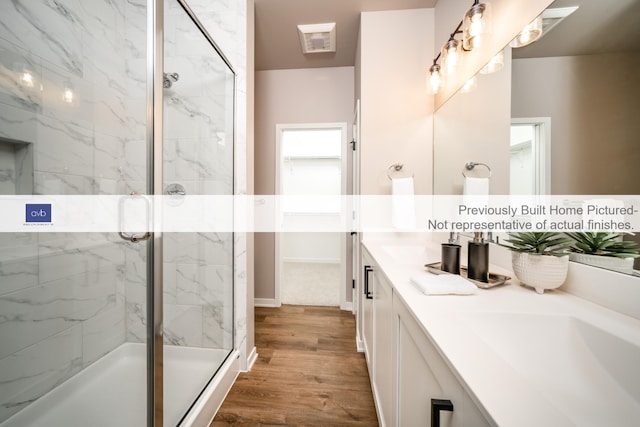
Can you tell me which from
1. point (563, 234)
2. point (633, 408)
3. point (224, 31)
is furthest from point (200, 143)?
point (633, 408)

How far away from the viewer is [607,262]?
73 centimetres

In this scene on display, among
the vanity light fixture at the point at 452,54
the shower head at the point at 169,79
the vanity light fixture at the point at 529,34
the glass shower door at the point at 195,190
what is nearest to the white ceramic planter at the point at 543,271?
the vanity light fixture at the point at 529,34

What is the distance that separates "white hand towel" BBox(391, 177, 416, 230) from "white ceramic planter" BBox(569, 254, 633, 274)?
41.1 inches

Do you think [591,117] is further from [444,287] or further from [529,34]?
[444,287]

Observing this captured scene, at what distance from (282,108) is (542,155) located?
244 cm

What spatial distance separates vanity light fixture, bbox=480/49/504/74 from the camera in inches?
46.2

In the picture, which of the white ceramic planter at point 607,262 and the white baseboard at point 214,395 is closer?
the white ceramic planter at point 607,262

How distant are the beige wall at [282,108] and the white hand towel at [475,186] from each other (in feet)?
4.55

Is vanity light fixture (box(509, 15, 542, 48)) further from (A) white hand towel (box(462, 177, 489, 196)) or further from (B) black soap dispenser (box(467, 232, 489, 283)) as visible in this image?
(B) black soap dispenser (box(467, 232, 489, 283))

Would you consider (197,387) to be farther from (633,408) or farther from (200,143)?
(633,408)

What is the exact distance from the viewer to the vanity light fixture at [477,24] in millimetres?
1242

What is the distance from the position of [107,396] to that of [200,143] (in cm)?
149

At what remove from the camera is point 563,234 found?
0.85m

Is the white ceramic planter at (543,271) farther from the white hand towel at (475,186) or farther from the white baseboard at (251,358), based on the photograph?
the white baseboard at (251,358)
